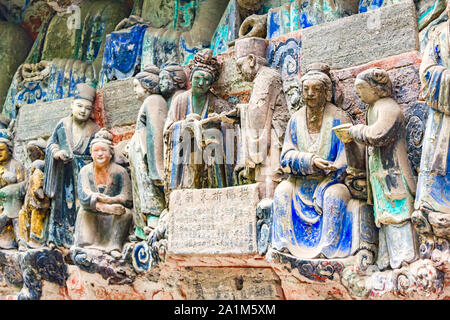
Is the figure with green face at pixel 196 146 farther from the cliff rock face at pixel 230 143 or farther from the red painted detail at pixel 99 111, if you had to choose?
the red painted detail at pixel 99 111

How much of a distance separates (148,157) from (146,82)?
72cm

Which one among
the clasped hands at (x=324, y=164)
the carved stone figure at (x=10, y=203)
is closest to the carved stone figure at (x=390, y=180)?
the clasped hands at (x=324, y=164)

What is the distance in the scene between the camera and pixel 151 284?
6.96 m

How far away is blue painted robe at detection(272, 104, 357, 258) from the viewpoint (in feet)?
18.8

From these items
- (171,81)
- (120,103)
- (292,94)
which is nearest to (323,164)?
(292,94)

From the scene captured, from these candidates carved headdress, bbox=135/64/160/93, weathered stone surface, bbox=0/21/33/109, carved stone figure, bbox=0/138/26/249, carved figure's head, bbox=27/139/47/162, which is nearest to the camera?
carved headdress, bbox=135/64/160/93

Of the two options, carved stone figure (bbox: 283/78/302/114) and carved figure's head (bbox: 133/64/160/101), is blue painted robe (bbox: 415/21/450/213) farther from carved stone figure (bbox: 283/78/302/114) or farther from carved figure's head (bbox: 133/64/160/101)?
carved figure's head (bbox: 133/64/160/101)

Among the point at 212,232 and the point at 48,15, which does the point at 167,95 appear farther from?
the point at 48,15

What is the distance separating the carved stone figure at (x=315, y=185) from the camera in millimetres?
5738

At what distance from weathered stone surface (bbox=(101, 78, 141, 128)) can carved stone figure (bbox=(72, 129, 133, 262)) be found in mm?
464

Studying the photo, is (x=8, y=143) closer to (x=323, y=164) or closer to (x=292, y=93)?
(x=292, y=93)

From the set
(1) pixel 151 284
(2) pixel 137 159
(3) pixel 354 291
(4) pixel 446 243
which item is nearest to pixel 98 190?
(2) pixel 137 159

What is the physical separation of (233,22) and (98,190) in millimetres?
2022

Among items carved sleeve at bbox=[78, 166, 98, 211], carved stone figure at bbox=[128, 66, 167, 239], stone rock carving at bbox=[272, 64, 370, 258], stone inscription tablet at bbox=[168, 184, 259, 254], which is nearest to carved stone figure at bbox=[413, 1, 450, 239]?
stone rock carving at bbox=[272, 64, 370, 258]
